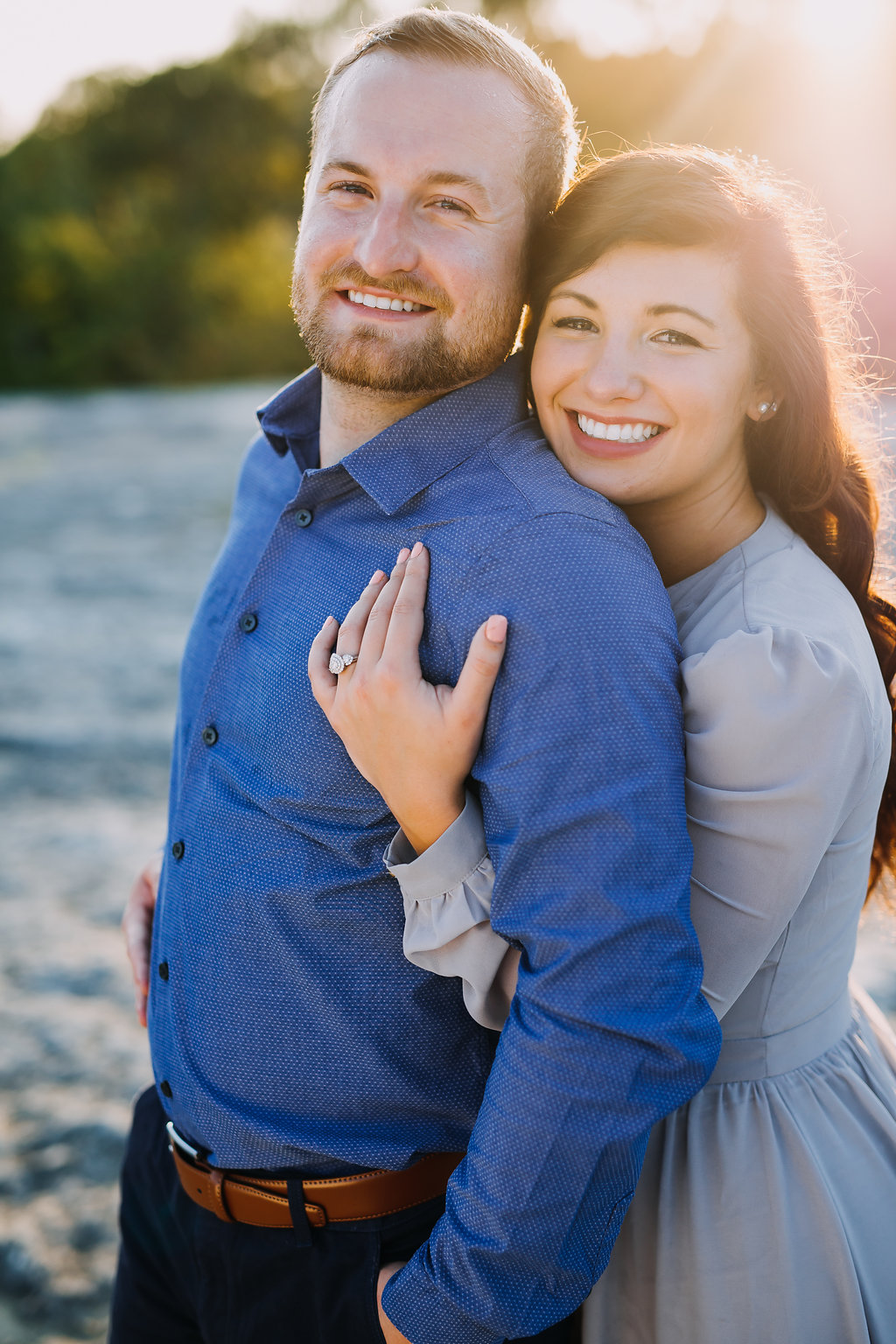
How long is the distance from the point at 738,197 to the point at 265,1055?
4.13ft

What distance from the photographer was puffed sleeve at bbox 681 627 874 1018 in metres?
1.16

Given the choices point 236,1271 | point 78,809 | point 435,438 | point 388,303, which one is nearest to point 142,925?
point 236,1271

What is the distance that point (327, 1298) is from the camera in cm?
138

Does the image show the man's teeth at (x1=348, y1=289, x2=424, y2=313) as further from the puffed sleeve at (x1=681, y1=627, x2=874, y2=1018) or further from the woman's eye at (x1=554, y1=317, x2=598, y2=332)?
the puffed sleeve at (x1=681, y1=627, x2=874, y2=1018)

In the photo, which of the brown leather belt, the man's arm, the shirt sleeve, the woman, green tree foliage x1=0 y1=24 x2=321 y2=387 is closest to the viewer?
the shirt sleeve

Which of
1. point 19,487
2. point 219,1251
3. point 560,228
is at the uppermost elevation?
point 560,228

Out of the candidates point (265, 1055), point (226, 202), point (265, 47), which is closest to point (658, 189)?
point (265, 1055)

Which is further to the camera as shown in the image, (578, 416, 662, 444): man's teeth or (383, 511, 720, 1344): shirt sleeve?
(578, 416, 662, 444): man's teeth

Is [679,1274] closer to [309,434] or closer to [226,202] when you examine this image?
[309,434]

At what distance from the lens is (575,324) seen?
1471 mm

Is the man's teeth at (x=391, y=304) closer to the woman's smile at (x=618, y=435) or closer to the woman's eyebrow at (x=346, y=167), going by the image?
the woman's eyebrow at (x=346, y=167)

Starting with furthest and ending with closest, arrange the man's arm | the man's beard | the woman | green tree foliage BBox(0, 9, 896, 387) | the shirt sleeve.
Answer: green tree foliage BBox(0, 9, 896, 387)
the man's arm
the man's beard
the woman
the shirt sleeve

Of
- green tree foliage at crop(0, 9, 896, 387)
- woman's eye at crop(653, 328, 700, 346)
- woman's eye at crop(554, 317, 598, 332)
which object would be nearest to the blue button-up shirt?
woman's eye at crop(554, 317, 598, 332)

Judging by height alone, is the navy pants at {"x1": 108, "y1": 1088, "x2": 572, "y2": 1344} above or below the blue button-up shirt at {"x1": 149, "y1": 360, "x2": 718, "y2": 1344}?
below
